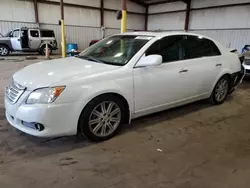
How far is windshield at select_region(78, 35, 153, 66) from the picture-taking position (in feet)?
9.50

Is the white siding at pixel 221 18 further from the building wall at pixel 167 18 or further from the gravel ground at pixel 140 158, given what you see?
the gravel ground at pixel 140 158

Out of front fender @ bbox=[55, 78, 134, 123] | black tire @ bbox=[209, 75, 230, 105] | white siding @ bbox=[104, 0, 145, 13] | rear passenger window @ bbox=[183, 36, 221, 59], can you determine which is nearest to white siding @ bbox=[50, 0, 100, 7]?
white siding @ bbox=[104, 0, 145, 13]

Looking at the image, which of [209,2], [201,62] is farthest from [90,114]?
[209,2]

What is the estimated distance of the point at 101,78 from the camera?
2525 mm

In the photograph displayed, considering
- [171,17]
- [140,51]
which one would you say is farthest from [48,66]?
[171,17]

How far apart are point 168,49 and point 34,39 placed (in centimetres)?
1144

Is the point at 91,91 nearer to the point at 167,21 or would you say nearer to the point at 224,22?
the point at 224,22

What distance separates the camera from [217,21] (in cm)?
1363

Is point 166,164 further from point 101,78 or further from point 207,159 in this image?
point 101,78

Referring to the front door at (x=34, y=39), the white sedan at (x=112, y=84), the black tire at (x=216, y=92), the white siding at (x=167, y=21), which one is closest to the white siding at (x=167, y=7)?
the white siding at (x=167, y=21)

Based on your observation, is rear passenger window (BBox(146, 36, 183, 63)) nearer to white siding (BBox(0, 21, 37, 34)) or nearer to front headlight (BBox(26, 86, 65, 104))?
front headlight (BBox(26, 86, 65, 104))

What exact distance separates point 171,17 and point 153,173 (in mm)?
16220

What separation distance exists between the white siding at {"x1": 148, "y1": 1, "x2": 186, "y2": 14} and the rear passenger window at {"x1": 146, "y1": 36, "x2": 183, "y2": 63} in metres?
13.8

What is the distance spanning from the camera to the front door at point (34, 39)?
12.5 meters
